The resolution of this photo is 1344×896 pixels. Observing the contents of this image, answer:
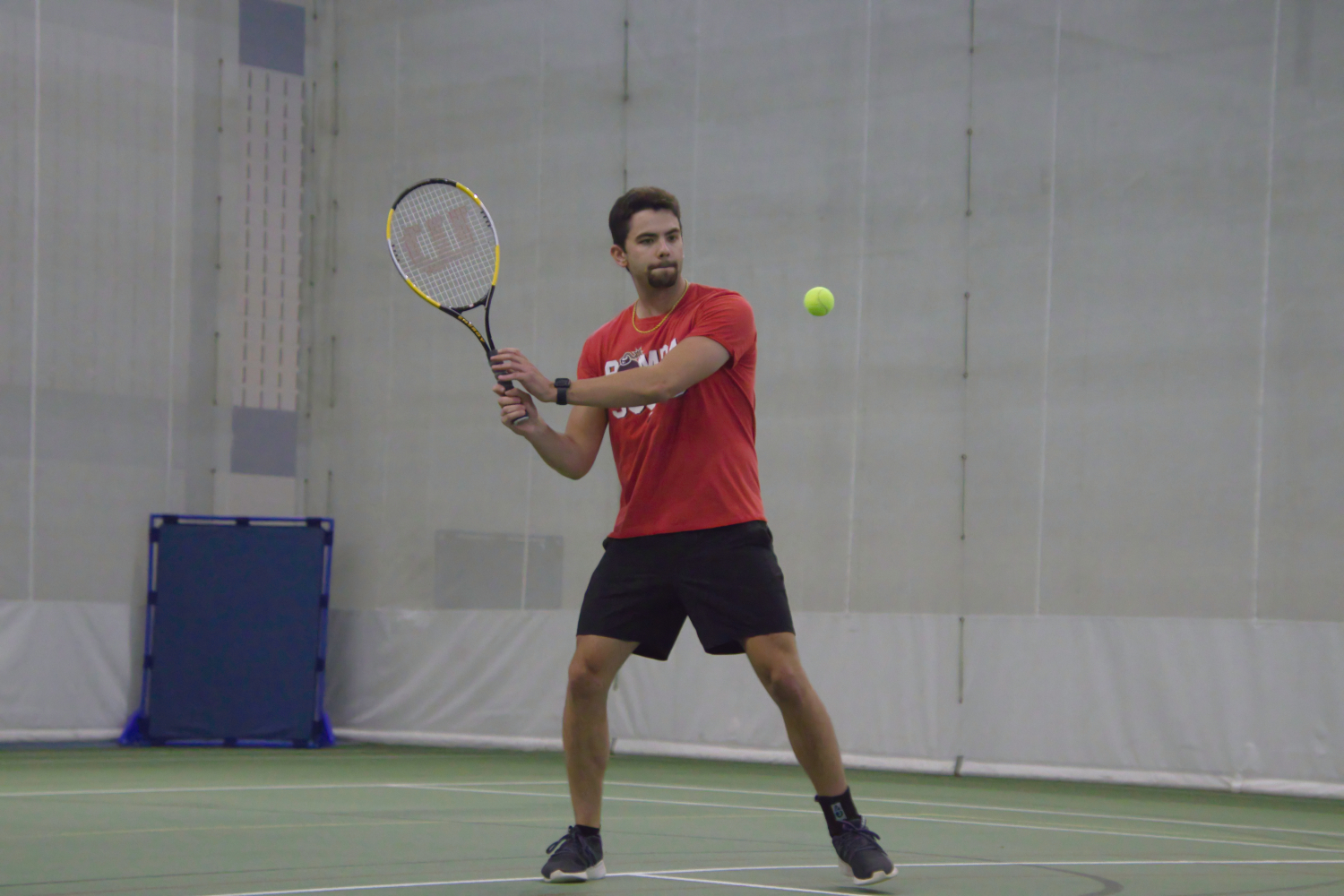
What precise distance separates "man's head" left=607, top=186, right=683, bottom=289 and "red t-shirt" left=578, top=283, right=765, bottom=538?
0.12m

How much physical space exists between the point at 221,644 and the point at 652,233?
715 cm

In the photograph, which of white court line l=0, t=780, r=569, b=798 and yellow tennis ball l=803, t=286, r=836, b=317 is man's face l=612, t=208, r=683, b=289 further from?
white court line l=0, t=780, r=569, b=798

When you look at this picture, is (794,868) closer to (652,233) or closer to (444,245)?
(652,233)

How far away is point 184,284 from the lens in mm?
10586

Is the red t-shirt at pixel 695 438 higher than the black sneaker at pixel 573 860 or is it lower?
higher

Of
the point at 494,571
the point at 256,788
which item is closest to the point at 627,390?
the point at 256,788

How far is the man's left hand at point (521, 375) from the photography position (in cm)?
346

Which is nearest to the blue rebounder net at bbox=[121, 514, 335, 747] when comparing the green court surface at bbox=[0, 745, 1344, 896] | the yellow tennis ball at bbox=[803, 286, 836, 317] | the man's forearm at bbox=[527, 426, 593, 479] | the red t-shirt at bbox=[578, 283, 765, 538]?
the green court surface at bbox=[0, 745, 1344, 896]

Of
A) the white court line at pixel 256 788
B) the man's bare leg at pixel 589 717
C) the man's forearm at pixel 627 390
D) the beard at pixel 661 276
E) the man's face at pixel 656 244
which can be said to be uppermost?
the man's face at pixel 656 244

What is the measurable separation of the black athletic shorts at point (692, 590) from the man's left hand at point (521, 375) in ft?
1.41

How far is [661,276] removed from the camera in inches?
148

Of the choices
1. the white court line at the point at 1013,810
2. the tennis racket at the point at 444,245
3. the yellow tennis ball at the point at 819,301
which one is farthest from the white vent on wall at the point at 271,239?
the tennis racket at the point at 444,245

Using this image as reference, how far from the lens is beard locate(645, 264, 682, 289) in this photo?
3.75m

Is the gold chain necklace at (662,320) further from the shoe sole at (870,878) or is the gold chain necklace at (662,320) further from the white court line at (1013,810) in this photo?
the white court line at (1013,810)
